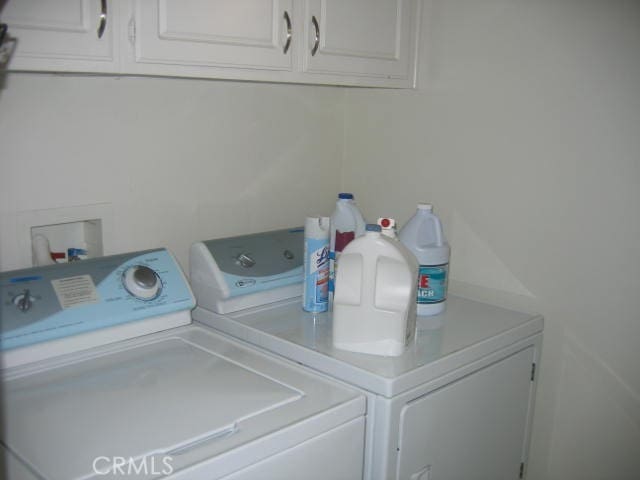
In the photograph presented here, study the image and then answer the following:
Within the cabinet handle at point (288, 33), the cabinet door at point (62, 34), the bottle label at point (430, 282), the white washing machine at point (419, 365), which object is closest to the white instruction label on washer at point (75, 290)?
the white washing machine at point (419, 365)

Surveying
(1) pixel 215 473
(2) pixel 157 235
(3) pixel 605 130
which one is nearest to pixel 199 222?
(2) pixel 157 235

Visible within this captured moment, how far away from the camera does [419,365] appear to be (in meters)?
1.60

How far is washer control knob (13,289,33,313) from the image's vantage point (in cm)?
158

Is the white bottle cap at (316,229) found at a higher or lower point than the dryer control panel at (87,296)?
higher

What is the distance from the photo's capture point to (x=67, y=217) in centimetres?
183

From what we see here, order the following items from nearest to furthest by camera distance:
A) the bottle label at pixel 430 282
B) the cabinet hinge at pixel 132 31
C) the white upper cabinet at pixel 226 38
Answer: the white upper cabinet at pixel 226 38
the cabinet hinge at pixel 132 31
the bottle label at pixel 430 282

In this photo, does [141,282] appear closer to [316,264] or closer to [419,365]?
[316,264]

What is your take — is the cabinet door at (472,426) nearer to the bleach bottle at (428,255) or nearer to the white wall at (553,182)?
the white wall at (553,182)

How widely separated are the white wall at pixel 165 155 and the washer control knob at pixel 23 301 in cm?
19

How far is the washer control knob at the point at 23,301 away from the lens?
5.18 ft

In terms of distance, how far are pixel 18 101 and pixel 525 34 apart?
4.94 ft

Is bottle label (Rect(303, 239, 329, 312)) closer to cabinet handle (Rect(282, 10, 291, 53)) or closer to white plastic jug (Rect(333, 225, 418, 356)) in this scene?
white plastic jug (Rect(333, 225, 418, 356))

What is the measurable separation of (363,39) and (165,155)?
0.73 metres

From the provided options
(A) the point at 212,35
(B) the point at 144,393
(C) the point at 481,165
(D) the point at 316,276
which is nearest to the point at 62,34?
(A) the point at 212,35
